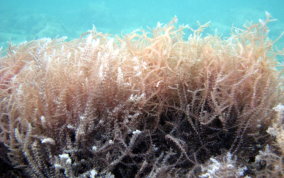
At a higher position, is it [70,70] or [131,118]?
[70,70]

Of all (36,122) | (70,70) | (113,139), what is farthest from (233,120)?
(36,122)

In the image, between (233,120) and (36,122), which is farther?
(233,120)

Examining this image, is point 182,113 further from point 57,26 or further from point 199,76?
point 57,26

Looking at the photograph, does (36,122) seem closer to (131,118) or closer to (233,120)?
(131,118)

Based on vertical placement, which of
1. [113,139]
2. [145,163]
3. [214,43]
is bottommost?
[145,163]

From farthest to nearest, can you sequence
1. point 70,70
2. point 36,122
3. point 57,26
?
1. point 57,26
2. point 70,70
3. point 36,122

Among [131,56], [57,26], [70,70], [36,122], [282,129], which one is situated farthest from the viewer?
[57,26]
